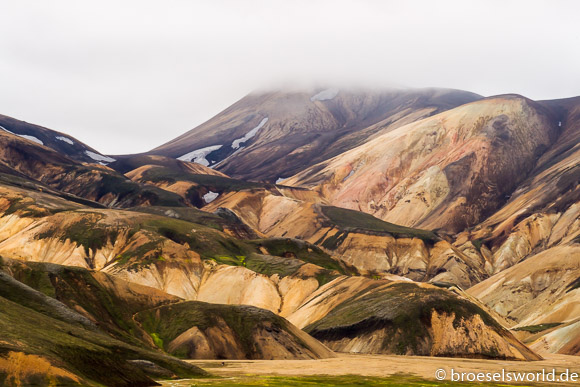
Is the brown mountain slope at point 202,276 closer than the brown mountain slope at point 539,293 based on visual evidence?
Yes

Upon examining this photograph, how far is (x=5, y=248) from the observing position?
162625 mm

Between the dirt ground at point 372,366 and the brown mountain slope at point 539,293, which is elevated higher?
the dirt ground at point 372,366

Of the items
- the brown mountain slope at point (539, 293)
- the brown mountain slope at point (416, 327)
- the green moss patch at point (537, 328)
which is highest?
the brown mountain slope at point (416, 327)

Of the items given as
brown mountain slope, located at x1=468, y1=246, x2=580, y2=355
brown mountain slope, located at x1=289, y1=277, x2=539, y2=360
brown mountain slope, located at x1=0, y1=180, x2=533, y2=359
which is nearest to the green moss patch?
brown mountain slope, located at x1=468, y1=246, x2=580, y2=355

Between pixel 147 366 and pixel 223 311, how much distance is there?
4369 cm

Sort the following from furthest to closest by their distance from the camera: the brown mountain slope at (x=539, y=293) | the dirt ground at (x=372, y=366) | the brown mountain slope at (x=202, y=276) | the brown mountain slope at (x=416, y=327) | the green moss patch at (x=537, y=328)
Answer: the brown mountain slope at (x=539, y=293) → the green moss patch at (x=537, y=328) → the brown mountain slope at (x=416, y=327) → the brown mountain slope at (x=202, y=276) → the dirt ground at (x=372, y=366)

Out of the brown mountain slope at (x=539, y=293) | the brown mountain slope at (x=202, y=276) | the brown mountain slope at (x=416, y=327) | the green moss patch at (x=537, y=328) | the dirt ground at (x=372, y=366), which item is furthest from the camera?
the brown mountain slope at (x=539, y=293)

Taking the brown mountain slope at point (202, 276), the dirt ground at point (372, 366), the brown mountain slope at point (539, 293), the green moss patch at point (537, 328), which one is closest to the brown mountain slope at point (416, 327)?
the brown mountain slope at point (202, 276)

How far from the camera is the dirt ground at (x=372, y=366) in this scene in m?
84.6

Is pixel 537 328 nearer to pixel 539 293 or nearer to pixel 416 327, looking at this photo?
pixel 539 293

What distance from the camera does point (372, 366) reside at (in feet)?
310

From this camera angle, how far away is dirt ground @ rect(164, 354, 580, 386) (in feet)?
277

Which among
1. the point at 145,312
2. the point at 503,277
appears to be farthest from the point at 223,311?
the point at 503,277

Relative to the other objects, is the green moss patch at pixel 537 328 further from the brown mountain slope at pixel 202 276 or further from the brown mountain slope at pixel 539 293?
the brown mountain slope at pixel 202 276
